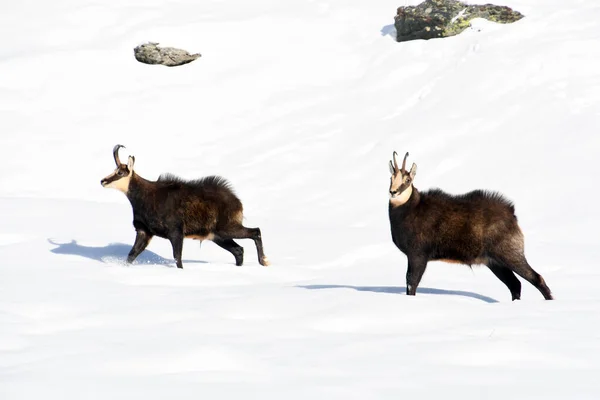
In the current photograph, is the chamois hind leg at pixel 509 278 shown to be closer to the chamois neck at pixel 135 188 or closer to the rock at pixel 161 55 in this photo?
the chamois neck at pixel 135 188

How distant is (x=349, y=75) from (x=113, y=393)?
981 inches

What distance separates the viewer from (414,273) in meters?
10.8

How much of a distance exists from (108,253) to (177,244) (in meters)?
1.52

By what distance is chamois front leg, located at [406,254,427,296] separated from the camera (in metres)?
10.7

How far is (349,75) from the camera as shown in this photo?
30.2m

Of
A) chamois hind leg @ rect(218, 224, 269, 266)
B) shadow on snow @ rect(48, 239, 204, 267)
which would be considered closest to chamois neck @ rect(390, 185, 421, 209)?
chamois hind leg @ rect(218, 224, 269, 266)

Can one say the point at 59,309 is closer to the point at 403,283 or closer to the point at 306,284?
the point at 306,284

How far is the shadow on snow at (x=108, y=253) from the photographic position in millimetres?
14016

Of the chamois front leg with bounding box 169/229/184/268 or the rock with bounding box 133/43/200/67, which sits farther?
the rock with bounding box 133/43/200/67

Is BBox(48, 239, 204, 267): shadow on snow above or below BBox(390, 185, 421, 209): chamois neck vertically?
below

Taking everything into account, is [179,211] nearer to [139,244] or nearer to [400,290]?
[139,244]

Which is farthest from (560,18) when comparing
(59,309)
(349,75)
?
(59,309)

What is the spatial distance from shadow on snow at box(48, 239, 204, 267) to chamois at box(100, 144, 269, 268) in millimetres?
480

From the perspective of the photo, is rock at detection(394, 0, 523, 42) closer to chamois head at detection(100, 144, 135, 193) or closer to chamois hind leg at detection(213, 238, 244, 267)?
chamois hind leg at detection(213, 238, 244, 267)
